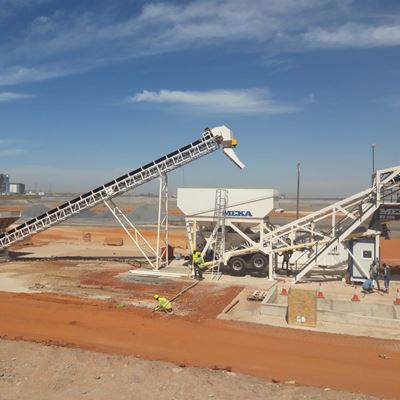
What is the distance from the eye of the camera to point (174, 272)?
2342cm

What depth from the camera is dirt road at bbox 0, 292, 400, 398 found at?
10.4 metres

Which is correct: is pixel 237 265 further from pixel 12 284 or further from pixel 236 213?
pixel 12 284

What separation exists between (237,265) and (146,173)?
6709 mm

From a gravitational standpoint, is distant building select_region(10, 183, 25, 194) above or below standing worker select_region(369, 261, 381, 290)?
above

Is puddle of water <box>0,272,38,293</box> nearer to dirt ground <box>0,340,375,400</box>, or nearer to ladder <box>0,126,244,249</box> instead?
ladder <box>0,126,244,249</box>

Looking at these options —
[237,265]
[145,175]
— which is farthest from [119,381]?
[145,175]

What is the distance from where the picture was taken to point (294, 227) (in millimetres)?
22172

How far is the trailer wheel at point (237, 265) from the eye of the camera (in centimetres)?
2269

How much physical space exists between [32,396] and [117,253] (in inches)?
911

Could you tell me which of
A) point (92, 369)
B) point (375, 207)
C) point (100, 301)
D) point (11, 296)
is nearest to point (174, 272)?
point (100, 301)

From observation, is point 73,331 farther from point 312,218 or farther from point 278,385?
point 312,218

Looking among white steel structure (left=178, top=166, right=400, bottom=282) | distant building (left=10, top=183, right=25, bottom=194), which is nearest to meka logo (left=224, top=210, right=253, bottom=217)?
white steel structure (left=178, top=166, right=400, bottom=282)

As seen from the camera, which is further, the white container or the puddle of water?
the white container

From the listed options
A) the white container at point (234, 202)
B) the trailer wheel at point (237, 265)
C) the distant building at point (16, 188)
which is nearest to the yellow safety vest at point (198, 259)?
the trailer wheel at point (237, 265)
